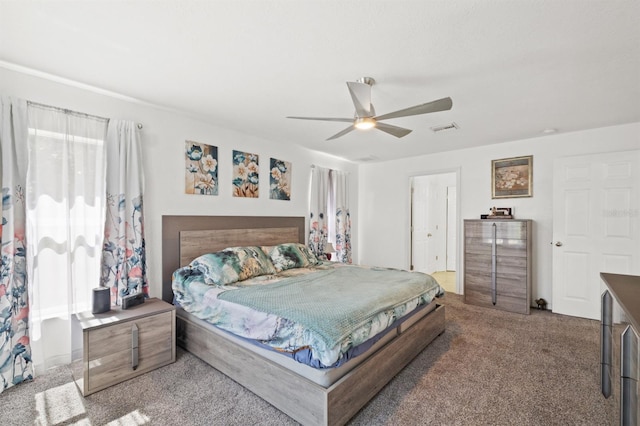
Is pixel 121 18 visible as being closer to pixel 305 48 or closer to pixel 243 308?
pixel 305 48

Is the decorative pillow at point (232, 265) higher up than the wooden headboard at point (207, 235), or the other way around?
the wooden headboard at point (207, 235)

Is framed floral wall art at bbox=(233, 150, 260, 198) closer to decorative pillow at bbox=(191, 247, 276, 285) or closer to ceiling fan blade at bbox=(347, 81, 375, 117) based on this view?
decorative pillow at bbox=(191, 247, 276, 285)

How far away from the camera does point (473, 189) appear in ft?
15.7

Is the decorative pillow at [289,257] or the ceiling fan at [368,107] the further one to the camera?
the decorative pillow at [289,257]

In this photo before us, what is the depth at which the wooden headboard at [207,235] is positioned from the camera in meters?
3.19

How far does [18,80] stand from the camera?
7.68ft

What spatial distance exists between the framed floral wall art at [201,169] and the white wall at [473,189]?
3425 millimetres

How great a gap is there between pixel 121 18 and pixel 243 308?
2048mm

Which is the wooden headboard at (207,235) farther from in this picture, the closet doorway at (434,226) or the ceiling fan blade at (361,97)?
the closet doorway at (434,226)

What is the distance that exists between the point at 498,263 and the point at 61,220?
5.15 m

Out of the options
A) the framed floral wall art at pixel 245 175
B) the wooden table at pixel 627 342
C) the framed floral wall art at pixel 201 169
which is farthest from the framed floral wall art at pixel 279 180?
the wooden table at pixel 627 342

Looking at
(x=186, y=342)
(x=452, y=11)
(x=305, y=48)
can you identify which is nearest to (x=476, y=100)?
(x=452, y=11)

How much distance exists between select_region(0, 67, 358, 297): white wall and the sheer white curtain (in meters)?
0.16

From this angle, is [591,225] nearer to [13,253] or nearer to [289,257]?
[289,257]
